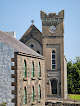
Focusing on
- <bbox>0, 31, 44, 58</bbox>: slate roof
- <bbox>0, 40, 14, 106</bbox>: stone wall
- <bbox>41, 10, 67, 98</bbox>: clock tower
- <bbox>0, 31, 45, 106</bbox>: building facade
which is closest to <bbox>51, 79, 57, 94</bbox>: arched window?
<bbox>41, 10, 67, 98</bbox>: clock tower

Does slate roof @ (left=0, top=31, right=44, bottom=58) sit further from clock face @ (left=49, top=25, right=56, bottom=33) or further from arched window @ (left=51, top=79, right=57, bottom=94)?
arched window @ (left=51, top=79, right=57, bottom=94)

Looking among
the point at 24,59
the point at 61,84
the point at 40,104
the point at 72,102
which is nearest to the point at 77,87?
the point at 61,84

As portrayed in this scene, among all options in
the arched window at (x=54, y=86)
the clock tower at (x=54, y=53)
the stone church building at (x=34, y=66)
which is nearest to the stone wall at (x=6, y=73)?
the stone church building at (x=34, y=66)

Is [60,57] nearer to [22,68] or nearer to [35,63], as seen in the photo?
[35,63]

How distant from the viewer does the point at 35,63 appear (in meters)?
30.5

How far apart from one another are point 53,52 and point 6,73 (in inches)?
811

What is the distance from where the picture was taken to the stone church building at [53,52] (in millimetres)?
44500

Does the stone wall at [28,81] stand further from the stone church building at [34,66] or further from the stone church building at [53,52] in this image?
the stone church building at [53,52]

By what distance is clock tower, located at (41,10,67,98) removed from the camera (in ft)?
Answer: 146

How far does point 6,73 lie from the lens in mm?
24938

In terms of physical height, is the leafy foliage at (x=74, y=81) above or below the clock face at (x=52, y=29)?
below

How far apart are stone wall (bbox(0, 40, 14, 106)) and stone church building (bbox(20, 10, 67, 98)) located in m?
19.8

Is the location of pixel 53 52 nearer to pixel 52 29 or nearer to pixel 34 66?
pixel 52 29

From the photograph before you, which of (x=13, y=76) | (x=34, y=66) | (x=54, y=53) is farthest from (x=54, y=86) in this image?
(x=13, y=76)
